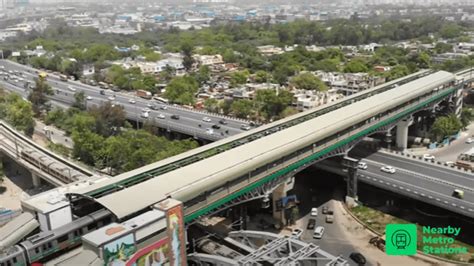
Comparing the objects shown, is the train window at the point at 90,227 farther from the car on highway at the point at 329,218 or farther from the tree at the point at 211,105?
the tree at the point at 211,105

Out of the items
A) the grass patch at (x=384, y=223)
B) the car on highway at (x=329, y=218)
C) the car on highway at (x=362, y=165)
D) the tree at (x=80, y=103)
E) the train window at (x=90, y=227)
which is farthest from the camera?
the tree at (x=80, y=103)

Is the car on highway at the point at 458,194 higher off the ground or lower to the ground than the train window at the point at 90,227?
lower

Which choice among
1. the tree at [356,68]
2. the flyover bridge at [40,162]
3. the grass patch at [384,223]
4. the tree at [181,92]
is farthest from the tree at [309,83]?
the flyover bridge at [40,162]

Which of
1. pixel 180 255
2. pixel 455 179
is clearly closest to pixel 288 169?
pixel 180 255

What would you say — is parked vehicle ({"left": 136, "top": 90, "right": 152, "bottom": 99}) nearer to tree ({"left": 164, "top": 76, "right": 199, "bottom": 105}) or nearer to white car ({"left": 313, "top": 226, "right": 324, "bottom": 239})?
tree ({"left": 164, "top": 76, "right": 199, "bottom": 105})

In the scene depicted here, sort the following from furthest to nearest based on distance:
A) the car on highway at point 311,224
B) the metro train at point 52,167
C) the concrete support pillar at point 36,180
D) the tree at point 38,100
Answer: the tree at point 38,100 → the concrete support pillar at point 36,180 → the metro train at point 52,167 → the car on highway at point 311,224

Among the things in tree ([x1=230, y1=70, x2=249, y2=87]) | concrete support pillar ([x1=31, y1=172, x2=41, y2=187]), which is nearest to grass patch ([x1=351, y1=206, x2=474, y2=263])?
concrete support pillar ([x1=31, y1=172, x2=41, y2=187])
